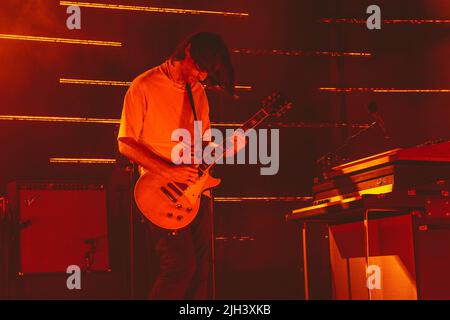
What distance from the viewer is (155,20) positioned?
4918 mm

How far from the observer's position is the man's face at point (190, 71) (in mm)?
3479

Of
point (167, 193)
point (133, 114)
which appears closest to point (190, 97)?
point (133, 114)

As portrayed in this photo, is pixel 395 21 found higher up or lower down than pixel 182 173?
higher up

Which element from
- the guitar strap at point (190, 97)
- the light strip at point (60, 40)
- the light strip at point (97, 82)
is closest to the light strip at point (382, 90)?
the light strip at point (97, 82)

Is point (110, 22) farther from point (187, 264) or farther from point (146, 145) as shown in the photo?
point (187, 264)

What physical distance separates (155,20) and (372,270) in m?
2.39

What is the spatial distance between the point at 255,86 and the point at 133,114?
73.7 inches

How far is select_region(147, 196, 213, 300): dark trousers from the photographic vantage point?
124 inches

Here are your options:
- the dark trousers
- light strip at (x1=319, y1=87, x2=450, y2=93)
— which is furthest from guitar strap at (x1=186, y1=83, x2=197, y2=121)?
light strip at (x1=319, y1=87, x2=450, y2=93)

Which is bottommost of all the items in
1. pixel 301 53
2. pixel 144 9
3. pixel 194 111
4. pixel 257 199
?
pixel 257 199

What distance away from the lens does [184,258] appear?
318 centimetres

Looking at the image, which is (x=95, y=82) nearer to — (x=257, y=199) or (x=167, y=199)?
(x=257, y=199)

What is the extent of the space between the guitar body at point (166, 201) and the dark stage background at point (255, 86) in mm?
1388

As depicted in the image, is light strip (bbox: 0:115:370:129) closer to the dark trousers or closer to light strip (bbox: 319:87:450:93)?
light strip (bbox: 319:87:450:93)
